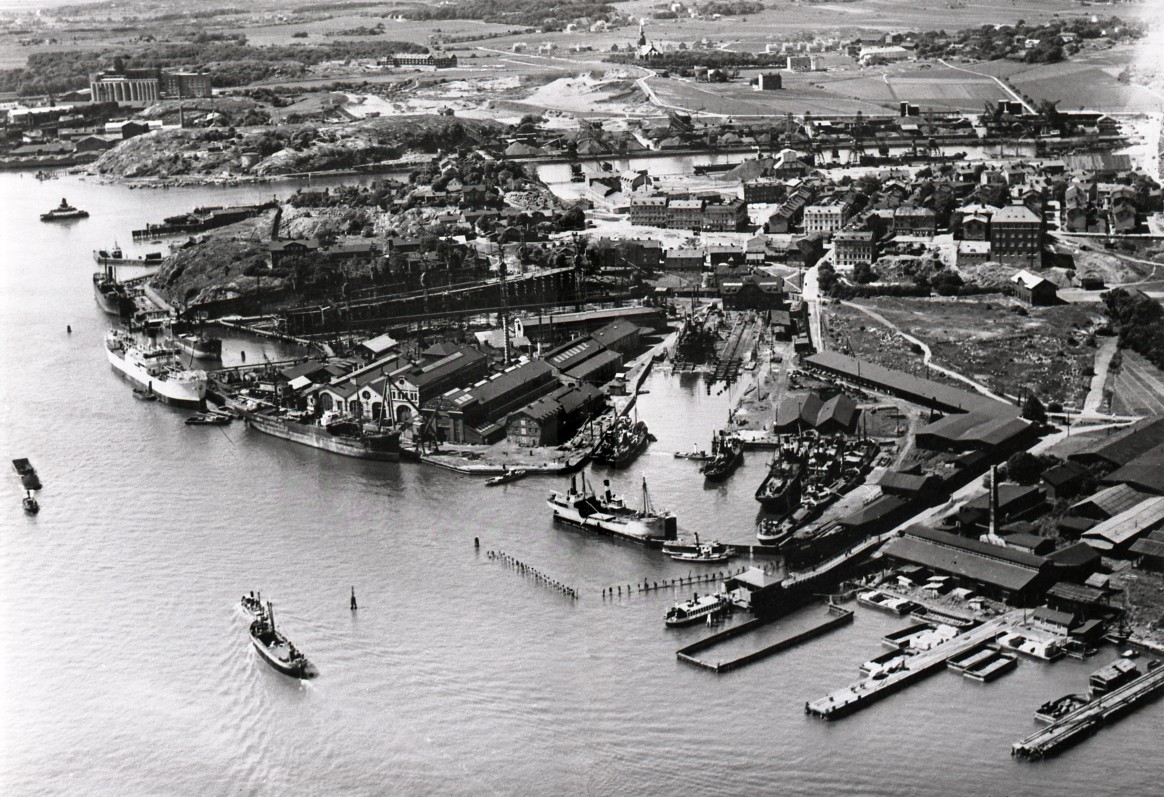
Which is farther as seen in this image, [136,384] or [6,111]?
[6,111]

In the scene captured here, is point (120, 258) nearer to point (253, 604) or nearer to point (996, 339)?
point (996, 339)

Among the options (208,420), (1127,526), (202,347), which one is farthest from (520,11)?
(1127,526)

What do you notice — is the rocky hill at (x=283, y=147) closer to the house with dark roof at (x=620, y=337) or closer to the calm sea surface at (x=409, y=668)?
the house with dark roof at (x=620, y=337)

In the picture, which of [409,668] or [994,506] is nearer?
[409,668]

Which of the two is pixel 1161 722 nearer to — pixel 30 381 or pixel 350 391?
pixel 350 391

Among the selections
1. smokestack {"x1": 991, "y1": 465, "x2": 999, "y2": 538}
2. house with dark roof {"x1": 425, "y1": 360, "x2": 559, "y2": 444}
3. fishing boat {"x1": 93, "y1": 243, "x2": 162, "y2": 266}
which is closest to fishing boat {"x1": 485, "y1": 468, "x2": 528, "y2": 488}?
house with dark roof {"x1": 425, "y1": 360, "x2": 559, "y2": 444}

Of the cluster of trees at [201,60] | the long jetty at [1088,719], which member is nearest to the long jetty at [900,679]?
the long jetty at [1088,719]

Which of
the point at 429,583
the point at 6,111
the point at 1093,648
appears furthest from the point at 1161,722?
the point at 6,111
